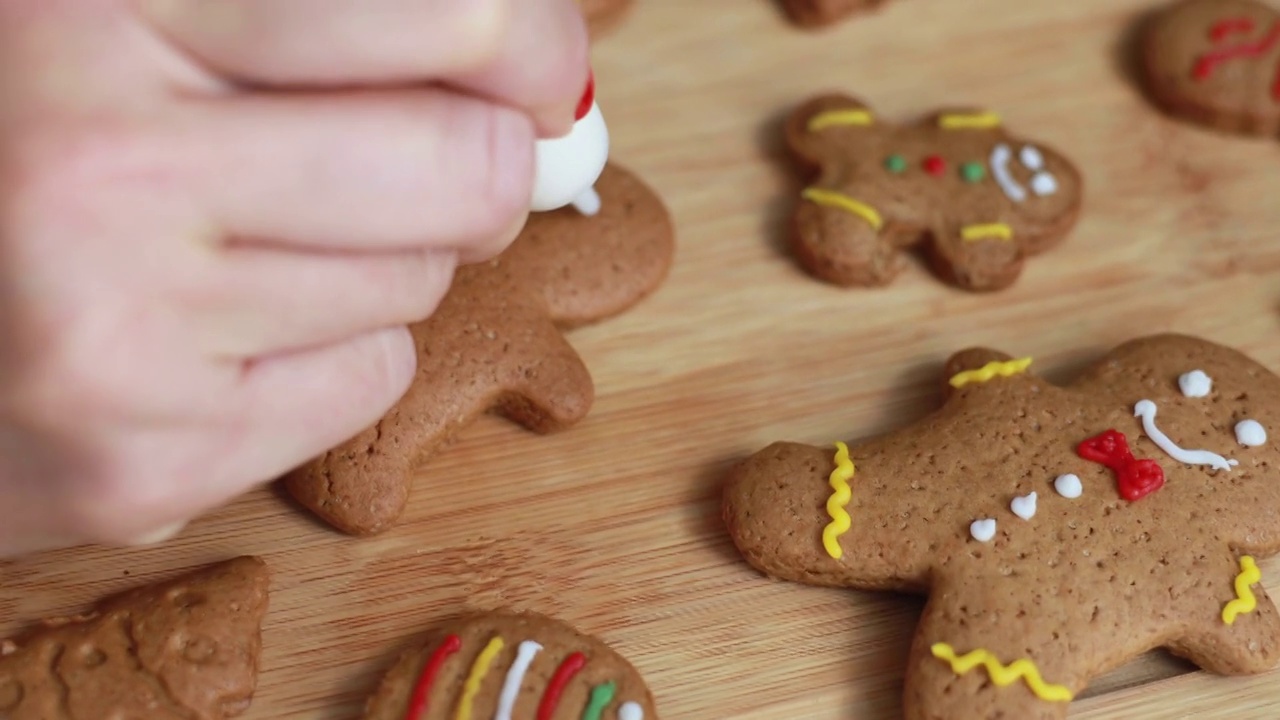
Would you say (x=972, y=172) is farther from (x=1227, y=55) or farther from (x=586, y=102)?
(x=586, y=102)

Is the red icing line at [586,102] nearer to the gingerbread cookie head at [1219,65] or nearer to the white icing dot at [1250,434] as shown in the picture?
the white icing dot at [1250,434]

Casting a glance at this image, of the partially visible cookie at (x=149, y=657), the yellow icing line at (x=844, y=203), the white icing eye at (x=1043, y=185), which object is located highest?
the white icing eye at (x=1043, y=185)

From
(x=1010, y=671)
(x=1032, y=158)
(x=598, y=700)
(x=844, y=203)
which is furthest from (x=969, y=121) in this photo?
(x=598, y=700)

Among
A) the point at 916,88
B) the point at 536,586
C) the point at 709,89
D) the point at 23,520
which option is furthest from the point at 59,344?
the point at 916,88

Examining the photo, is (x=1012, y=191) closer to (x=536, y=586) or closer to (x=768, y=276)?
(x=768, y=276)

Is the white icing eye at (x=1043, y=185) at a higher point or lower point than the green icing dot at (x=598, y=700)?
higher

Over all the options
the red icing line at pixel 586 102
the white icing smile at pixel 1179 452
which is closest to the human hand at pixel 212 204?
the red icing line at pixel 586 102

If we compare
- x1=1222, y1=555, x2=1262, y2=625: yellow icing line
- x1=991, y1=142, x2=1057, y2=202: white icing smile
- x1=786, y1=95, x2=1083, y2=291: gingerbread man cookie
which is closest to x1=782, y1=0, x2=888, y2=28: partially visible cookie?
x1=786, y1=95, x2=1083, y2=291: gingerbread man cookie

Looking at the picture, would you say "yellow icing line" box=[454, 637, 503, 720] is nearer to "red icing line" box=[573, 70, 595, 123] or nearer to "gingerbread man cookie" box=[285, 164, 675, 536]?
"gingerbread man cookie" box=[285, 164, 675, 536]
